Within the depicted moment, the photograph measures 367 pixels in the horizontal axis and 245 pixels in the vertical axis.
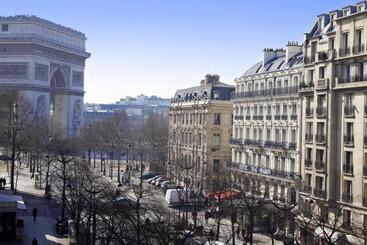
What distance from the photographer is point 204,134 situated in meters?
78.4

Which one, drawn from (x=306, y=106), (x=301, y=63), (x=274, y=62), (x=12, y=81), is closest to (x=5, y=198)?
(x=306, y=106)

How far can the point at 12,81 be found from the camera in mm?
148000

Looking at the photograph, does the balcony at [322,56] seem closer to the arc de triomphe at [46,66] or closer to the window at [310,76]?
the window at [310,76]

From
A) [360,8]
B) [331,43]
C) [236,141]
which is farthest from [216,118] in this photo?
[360,8]

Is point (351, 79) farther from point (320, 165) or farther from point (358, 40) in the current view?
point (320, 165)

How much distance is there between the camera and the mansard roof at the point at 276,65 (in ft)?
200

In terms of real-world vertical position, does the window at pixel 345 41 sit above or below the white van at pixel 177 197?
above

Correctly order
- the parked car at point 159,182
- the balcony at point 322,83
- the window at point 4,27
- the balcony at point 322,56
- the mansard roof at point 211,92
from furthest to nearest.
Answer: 1. the window at point 4,27
2. the parked car at point 159,182
3. the mansard roof at point 211,92
4. the balcony at point 322,56
5. the balcony at point 322,83

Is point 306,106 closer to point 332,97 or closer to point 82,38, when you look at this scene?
point 332,97

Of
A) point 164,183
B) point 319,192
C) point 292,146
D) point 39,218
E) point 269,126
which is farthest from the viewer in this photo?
point 164,183

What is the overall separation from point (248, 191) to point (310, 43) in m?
15.8

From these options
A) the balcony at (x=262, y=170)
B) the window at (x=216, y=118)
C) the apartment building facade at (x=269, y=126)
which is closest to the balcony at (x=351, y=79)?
the apartment building facade at (x=269, y=126)

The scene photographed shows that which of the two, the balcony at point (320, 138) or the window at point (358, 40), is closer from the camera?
the window at point (358, 40)

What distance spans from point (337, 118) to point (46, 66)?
116573 millimetres
